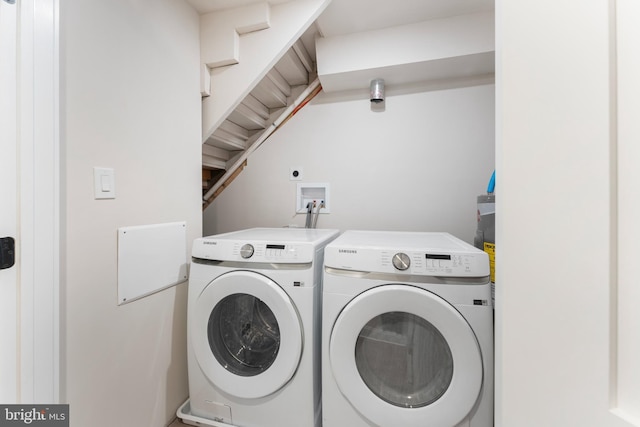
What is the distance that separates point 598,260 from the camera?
321 mm

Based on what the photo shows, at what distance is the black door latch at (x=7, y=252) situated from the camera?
2.55ft

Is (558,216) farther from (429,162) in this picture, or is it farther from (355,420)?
(429,162)

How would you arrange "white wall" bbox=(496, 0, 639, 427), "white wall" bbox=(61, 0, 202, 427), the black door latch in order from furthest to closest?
"white wall" bbox=(61, 0, 202, 427) < the black door latch < "white wall" bbox=(496, 0, 639, 427)

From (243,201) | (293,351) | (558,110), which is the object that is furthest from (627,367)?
(243,201)

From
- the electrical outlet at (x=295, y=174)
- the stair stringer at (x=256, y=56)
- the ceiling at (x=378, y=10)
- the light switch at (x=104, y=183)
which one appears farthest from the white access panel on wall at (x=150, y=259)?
the ceiling at (x=378, y=10)

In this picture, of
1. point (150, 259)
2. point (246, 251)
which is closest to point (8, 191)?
point (150, 259)

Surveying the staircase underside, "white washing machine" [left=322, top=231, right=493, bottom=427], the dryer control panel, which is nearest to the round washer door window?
"white washing machine" [left=322, top=231, right=493, bottom=427]

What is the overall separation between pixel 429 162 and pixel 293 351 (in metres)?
1.48

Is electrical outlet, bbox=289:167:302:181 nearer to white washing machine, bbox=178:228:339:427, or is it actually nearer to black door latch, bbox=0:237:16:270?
white washing machine, bbox=178:228:339:427

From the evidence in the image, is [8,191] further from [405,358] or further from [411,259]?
[405,358]

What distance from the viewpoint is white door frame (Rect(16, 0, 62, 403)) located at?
0.81 metres

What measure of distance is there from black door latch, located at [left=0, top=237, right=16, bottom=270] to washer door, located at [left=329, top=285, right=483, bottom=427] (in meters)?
1.09

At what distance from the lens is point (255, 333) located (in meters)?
1.29

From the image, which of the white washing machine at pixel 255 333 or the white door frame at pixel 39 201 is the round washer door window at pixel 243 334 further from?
the white door frame at pixel 39 201
